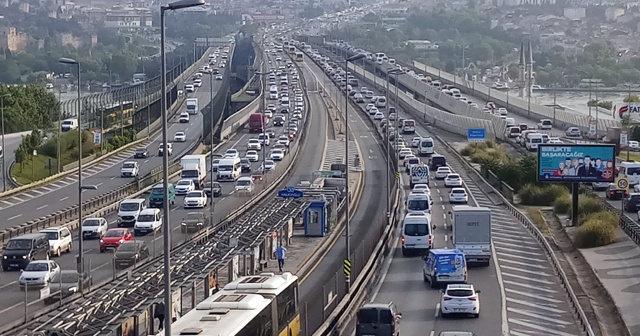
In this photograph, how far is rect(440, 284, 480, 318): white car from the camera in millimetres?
23281

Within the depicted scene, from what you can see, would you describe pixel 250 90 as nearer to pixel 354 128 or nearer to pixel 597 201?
pixel 354 128

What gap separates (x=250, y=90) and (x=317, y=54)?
2498 inches

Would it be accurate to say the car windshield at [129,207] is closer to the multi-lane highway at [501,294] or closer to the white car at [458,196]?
the multi-lane highway at [501,294]

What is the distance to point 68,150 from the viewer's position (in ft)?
214

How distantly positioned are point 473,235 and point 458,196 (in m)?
15.4

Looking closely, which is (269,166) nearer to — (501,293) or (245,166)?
(245,166)

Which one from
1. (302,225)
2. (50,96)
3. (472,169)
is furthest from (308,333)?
(50,96)

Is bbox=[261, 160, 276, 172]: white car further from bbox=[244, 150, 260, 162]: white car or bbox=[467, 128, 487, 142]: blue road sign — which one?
bbox=[467, 128, 487, 142]: blue road sign

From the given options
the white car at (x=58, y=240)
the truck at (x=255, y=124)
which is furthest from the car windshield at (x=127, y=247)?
the truck at (x=255, y=124)

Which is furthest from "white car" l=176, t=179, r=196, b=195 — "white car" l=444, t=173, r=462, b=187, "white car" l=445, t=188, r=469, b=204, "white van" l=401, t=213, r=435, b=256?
"white van" l=401, t=213, r=435, b=256

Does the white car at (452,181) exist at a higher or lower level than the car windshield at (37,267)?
lower

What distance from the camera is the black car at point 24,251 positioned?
97.9ft

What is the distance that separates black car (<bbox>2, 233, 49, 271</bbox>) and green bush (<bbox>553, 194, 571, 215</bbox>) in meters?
20.6

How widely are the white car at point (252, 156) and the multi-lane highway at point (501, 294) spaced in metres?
24.0
